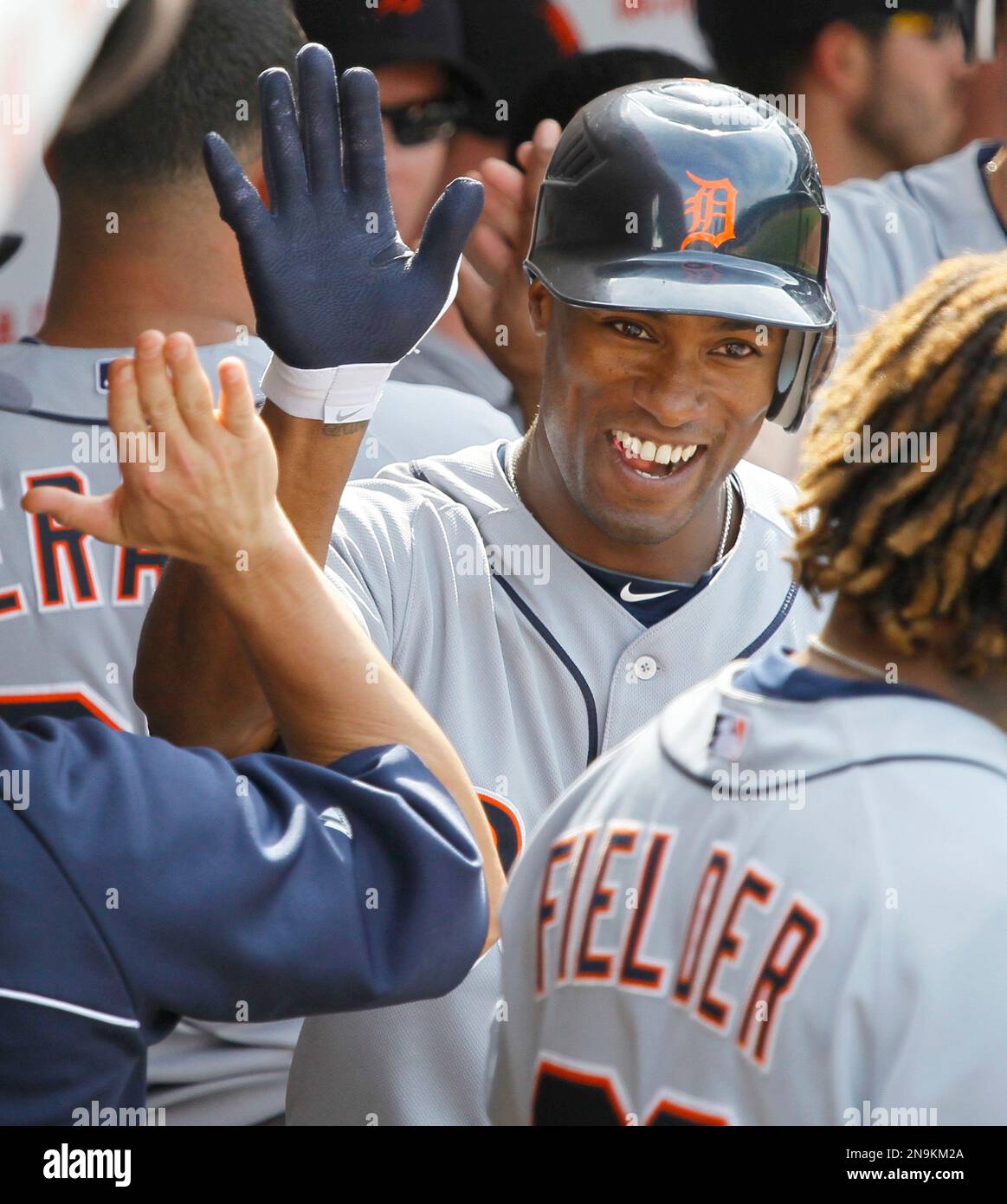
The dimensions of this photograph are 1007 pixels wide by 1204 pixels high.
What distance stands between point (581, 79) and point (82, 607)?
174cm

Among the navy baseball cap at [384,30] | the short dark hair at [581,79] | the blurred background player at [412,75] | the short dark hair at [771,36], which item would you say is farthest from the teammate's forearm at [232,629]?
the short dark hair at [771,36]

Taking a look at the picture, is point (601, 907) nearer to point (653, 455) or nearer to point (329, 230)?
point (329, 230)

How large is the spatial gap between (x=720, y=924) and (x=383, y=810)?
31cm

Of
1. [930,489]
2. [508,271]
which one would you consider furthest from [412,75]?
[930,489]

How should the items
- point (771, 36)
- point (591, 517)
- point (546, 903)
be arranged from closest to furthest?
point (546, 903)
point (591, 517)
point (771, 36)

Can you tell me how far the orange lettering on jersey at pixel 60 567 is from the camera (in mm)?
2174

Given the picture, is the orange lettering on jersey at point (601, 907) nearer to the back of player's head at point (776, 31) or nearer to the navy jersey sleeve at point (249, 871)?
the navy jersey sleeve at point (249, 871)

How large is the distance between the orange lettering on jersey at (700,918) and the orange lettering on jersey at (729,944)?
0.01 m

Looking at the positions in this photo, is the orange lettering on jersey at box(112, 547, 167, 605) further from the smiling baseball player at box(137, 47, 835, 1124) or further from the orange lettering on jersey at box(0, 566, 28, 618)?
the smiling baseball player at box(137, 47, 835, 1124)

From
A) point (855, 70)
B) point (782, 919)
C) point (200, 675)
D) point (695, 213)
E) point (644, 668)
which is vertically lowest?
point (644, 668)

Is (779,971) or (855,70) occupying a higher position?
(855,70)

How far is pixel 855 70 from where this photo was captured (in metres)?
3.76
